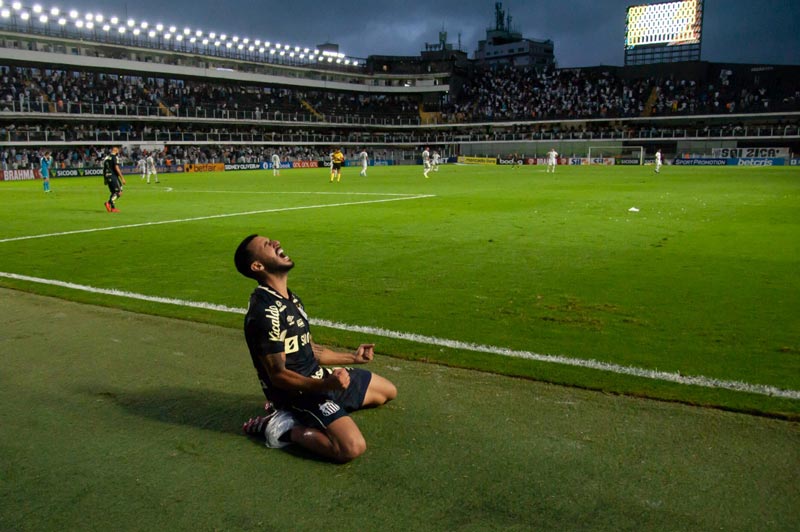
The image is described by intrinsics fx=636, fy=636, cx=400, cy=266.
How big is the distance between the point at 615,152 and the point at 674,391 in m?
76.1

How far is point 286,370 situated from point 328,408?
361 mm

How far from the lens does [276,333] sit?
3975 mm

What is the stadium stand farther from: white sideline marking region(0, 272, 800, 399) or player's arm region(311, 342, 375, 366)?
player's arm region(311, 342, 375, 366)

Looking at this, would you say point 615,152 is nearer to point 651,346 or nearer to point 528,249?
point 528,249

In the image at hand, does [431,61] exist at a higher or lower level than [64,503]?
higher

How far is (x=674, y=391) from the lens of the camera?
4805 millimetres

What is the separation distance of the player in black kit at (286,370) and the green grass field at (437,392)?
0.14 m

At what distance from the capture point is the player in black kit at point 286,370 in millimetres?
3869

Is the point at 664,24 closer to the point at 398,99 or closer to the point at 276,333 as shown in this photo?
the point at 398,99

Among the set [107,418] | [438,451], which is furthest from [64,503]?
[438,451]

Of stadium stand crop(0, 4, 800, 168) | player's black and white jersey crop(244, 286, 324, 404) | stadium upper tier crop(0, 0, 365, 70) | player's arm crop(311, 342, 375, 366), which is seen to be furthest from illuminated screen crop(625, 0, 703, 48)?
player's black and white jersey crop(244, 286, 324, 404)

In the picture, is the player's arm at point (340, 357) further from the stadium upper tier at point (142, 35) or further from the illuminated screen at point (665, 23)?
the illuminated screen at point (665, 23)

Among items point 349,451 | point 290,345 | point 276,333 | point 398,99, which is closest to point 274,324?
point 276,333

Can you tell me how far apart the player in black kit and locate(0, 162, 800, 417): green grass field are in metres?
1.75
